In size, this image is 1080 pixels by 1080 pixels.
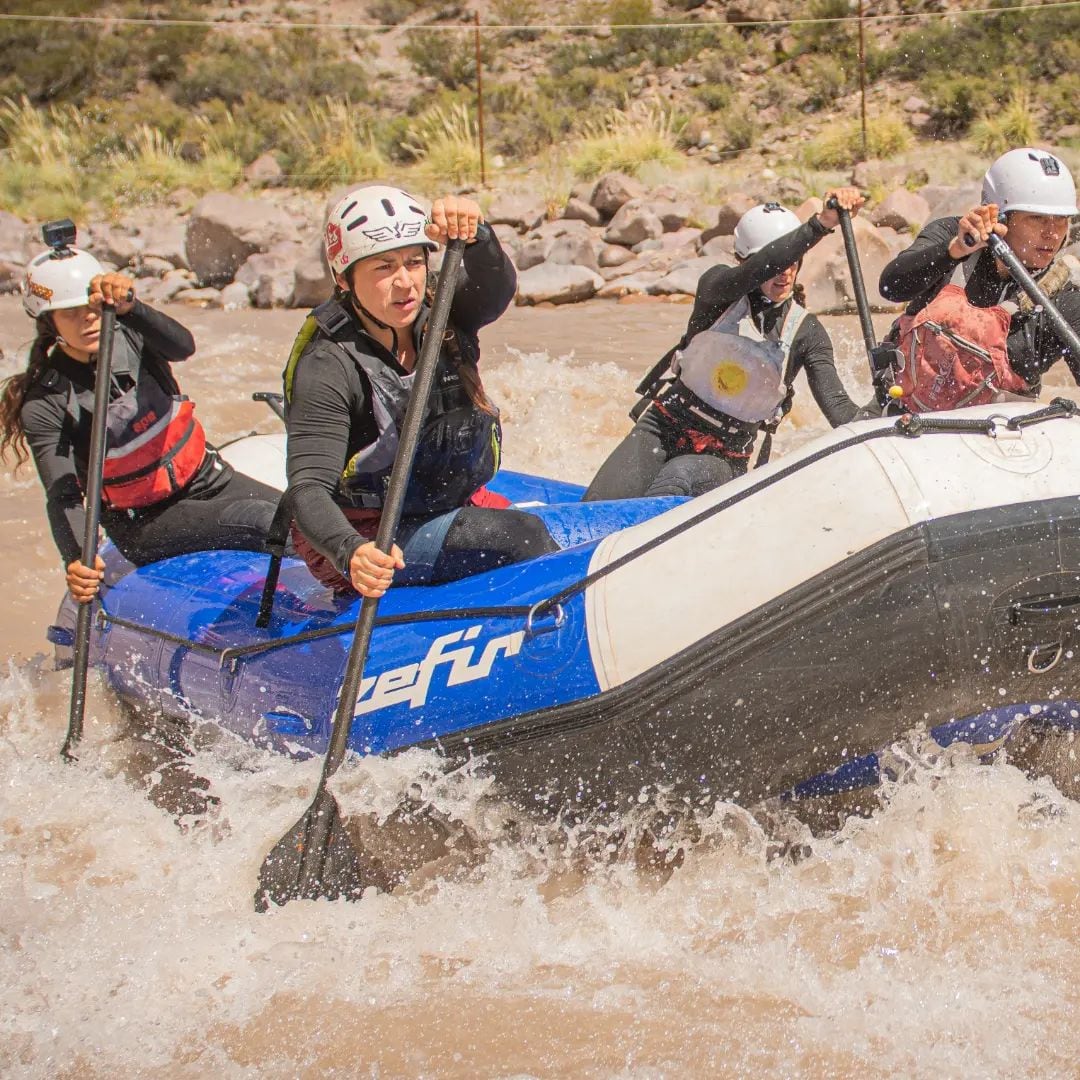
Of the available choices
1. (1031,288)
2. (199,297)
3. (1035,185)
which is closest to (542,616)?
(1031,288)

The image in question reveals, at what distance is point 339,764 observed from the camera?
118 inches

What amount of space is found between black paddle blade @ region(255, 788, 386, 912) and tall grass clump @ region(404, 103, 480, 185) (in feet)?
43.8

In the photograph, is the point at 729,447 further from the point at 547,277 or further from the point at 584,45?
the point at 584,45

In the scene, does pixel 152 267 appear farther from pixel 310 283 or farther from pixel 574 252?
pixel 574 252

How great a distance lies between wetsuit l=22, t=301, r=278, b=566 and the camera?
13.0 feet

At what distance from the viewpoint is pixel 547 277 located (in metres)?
11.1

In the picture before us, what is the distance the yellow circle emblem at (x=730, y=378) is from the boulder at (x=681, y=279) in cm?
613

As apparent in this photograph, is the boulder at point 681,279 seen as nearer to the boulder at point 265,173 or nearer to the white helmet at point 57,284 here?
the white helmet at point 57,284

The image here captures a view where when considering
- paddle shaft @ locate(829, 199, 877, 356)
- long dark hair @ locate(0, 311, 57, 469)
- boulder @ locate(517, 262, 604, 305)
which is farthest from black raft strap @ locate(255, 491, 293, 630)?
boulder @ locate(517, 262, 604, 305)

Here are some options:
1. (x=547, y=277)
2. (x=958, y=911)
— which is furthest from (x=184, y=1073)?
(x=547, y=277)

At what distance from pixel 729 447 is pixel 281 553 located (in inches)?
76.2

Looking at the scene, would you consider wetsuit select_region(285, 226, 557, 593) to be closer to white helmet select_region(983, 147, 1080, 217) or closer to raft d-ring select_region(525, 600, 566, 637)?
raft d-ring select_region(525, 600, 566, 637)

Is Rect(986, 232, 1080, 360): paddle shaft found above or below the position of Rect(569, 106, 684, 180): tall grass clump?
above

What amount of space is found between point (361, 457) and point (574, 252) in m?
8.89
